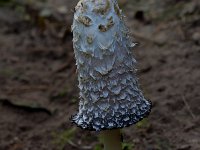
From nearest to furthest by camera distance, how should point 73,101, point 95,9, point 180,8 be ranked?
point 95,9 < point 73,101 < point 180,8

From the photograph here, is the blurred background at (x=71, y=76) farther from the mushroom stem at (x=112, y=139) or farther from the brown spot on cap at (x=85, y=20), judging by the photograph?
the brown spot on cap at (x=85, y=20)

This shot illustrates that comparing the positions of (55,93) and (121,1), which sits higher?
(121,1)

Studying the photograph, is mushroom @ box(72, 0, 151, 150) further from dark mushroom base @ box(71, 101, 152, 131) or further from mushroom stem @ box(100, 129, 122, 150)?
mushroom stem @ box(100, 129, 122, 150)

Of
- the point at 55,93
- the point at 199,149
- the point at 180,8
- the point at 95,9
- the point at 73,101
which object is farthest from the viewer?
the point at 180,8

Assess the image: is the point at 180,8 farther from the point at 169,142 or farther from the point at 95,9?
the point at 95,9

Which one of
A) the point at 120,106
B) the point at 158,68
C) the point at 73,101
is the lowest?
the point at 120,106

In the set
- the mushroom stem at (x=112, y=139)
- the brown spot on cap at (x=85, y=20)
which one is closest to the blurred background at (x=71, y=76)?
the mushroom stem at (x=112, y=139)

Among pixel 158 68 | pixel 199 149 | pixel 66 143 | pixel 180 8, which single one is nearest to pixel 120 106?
pixel 199 149
